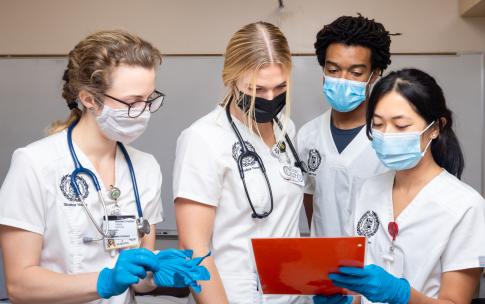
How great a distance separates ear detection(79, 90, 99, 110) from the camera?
1.50m

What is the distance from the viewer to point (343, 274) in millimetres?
1418

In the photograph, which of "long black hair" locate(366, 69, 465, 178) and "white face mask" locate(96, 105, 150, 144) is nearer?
"white face mask" locate(96, 105, 150, 144)

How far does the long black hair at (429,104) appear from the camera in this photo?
1.59m

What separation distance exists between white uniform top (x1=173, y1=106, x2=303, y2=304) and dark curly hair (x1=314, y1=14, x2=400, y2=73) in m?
0.68

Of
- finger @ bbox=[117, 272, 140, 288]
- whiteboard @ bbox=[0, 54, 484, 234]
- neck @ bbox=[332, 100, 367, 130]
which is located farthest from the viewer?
whiteboard @ bbox=[0, 54, 484, 234]

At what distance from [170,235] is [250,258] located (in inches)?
80.4

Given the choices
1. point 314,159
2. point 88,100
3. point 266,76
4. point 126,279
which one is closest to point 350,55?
point 314,159

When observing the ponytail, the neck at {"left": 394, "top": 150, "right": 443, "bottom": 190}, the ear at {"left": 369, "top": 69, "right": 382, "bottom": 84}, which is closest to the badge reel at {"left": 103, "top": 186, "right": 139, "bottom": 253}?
the neck at {"left": 394, "top": 150, "right": 443, "bottom": 190}

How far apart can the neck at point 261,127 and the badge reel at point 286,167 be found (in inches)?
1.2

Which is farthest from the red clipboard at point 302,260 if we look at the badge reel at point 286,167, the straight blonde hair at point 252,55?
the straight blonde hair at point 252,55

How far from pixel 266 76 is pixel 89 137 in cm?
55

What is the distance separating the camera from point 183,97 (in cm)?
358

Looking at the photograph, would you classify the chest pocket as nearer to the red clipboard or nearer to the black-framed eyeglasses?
the red clipboard

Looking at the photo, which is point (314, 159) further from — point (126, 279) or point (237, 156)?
point (126, 279)
